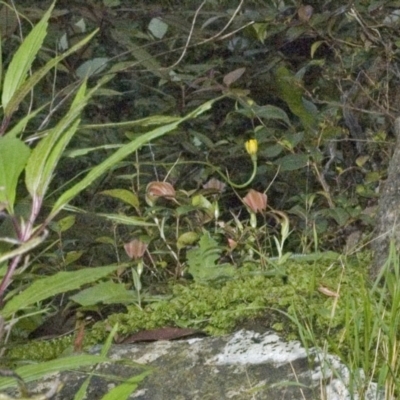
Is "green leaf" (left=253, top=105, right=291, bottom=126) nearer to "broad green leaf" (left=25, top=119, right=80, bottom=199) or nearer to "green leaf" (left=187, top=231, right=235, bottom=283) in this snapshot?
"green leaf" (left=187, top=231, right=235, bottom=283)

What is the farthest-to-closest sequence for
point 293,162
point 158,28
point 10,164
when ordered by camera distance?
1. point 158,28
2. point 293,162
3. point 10,164

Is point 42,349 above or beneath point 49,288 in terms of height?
beneath

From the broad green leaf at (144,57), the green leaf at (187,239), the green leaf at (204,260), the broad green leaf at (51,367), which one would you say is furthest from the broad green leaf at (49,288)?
the broad green leaf at (144,57)

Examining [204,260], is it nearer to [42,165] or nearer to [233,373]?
[233,373]

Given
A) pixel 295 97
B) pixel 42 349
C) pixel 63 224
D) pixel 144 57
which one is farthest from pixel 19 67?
pixel 295 97

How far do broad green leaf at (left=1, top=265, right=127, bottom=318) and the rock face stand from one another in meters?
0.33

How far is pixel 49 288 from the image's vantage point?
3.25 ft

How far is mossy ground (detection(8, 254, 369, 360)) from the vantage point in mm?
1529

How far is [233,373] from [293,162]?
3.12ft

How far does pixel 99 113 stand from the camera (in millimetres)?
3027

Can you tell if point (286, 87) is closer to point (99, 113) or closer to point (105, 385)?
point (99, 113)

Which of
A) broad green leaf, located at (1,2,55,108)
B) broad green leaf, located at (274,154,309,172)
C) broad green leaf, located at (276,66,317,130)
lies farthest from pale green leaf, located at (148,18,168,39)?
broad green leaf, located at (1,2,55,108)

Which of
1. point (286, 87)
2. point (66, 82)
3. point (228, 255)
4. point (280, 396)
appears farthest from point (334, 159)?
point (280, 396)

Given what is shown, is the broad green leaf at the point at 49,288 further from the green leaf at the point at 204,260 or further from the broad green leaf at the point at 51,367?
the green leaf at the point at 204,260
